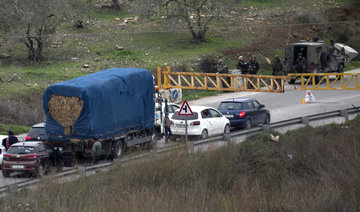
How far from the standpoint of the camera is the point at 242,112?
27.4 m

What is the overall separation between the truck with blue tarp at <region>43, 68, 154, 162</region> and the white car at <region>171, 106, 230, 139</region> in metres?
2.18

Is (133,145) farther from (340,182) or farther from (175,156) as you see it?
(340,182)

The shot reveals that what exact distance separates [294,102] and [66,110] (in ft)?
59.0

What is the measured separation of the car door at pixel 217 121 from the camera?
26.1 m

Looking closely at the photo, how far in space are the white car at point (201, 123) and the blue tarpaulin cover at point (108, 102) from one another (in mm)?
1158

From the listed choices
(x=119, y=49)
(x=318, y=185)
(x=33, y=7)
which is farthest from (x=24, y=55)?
(x=318, y=185)

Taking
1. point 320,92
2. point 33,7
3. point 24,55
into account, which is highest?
point 33,7

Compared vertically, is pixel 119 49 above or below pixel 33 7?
below

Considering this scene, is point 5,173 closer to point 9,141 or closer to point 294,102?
point 9,141

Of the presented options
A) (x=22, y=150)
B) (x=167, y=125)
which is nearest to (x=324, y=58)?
(x=167, y=125)

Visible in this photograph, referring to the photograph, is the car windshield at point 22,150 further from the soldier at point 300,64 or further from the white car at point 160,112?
the soldier at point 300,64

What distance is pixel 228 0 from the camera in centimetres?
4894

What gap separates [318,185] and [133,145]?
8.06 m

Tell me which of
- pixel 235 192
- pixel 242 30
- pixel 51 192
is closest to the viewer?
pixel 51 192
